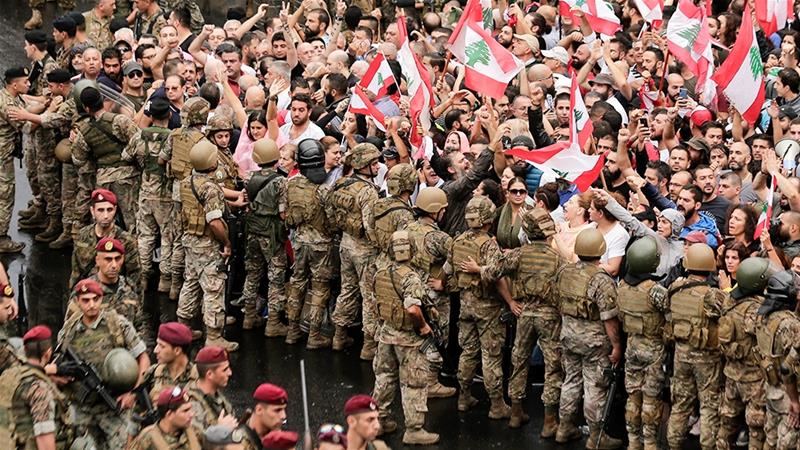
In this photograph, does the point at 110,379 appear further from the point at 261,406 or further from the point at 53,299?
the point at 53,299

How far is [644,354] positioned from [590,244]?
3.48ft

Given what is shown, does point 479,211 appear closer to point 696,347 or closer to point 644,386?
point 644,386

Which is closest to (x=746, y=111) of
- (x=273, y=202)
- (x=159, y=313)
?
(x=273, y=202)

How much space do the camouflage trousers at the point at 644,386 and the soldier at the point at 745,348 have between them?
63cm

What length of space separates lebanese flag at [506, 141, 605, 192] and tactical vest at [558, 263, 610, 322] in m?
1.16

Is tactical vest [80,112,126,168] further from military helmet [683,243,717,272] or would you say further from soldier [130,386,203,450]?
soldier [130,386,203,450]

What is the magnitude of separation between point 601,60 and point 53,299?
7.24 m

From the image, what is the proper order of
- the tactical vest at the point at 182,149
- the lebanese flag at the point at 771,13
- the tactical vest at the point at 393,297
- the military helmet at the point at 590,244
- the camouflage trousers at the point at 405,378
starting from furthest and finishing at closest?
the lebanese flag at the point at 771,13, the tactical vest at the point at 182,149, the camouflage trousers at the point at 405,378, the tactical vest at the point at 393,297, the military helmet at the point at 590,244

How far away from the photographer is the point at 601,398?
1648 cm

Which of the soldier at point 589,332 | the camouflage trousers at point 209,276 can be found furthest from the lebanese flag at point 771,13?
Result: the camouflage trousers at point 209,276

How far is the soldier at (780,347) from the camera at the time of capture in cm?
1487

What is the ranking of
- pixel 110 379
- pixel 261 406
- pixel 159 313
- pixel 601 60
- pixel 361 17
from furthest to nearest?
pixel 361 17
pixel 601 60
pixel 159 313
pixel 110 379
pixel 261 406

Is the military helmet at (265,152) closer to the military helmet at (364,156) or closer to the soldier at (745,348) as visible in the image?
the military helmet at (364,156)

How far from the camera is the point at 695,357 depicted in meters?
15.8
